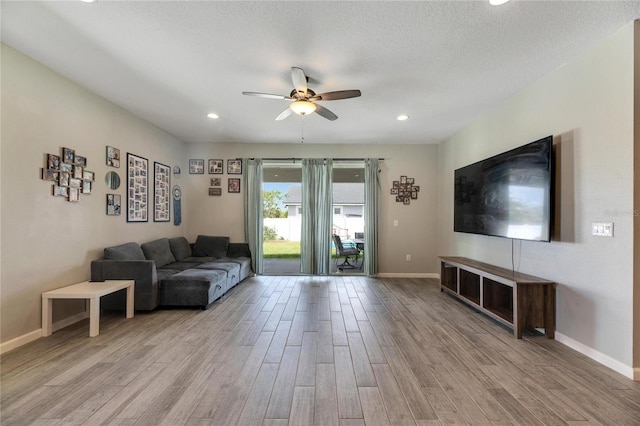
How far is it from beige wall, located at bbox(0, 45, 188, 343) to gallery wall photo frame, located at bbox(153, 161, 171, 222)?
1002 millimetres

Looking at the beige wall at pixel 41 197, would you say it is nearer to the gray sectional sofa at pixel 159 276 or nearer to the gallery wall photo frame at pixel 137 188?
the gray sectional sofa at pixel 159 276

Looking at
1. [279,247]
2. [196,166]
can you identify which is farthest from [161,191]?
[279,247]

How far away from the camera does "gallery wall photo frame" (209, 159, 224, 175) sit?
226 inches

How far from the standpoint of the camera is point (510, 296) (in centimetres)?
348

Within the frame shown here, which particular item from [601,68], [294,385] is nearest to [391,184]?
[601,68]

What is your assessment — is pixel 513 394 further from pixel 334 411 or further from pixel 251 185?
pixel 251 185

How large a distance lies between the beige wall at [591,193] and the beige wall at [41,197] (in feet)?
16.6

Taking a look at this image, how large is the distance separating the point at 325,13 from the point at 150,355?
3.12 meters

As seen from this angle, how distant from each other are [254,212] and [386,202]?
2.68 metres

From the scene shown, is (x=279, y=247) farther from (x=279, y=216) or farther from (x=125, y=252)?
(x=125, y=252)

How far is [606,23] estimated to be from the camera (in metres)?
2.17

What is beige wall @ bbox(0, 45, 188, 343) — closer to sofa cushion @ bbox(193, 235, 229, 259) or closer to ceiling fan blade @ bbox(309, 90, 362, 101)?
sofa cushion @ bbox(193, 235, 229, 259)

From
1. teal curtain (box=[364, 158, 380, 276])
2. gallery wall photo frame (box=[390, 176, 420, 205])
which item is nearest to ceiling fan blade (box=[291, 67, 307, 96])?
A: teal curtain (box=[364, 158, 380, 276])

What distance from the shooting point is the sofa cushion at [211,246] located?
5414 millimetres
